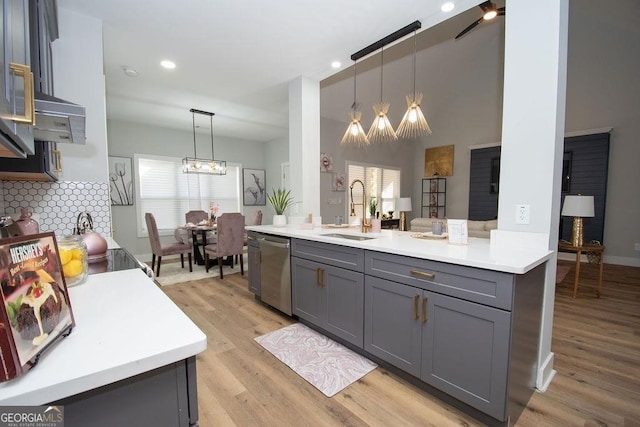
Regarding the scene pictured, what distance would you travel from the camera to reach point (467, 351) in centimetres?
146

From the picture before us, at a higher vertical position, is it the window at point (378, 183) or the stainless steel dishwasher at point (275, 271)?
the window at point (378, 183)

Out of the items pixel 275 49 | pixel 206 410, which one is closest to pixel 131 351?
pixel 206 410

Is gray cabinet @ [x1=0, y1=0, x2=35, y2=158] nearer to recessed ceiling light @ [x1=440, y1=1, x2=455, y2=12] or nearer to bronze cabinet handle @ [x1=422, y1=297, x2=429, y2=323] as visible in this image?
bronze cabinet handle @ [x1=422, y1=297, x2=429, y2=323]

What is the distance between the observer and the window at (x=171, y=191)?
215 inches

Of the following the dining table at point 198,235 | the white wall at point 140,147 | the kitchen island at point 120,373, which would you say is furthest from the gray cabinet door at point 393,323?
the white wall at point 140,147

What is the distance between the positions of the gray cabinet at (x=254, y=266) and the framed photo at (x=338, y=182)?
2.87 meters

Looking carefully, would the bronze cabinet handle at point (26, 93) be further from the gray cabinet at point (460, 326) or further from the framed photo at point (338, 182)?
the framed photo at point (338, 182)

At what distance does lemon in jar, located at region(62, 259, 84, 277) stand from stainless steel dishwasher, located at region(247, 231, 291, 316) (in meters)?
1.71

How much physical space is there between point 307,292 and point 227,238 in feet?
7.26

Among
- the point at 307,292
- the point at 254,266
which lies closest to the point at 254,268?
the point at 254,266

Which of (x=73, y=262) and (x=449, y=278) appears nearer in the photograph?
(x=73, y=262)

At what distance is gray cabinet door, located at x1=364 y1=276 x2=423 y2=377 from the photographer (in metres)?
1.69

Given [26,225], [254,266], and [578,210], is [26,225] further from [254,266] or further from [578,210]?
[578,210]

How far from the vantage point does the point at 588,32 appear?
16.4ft
